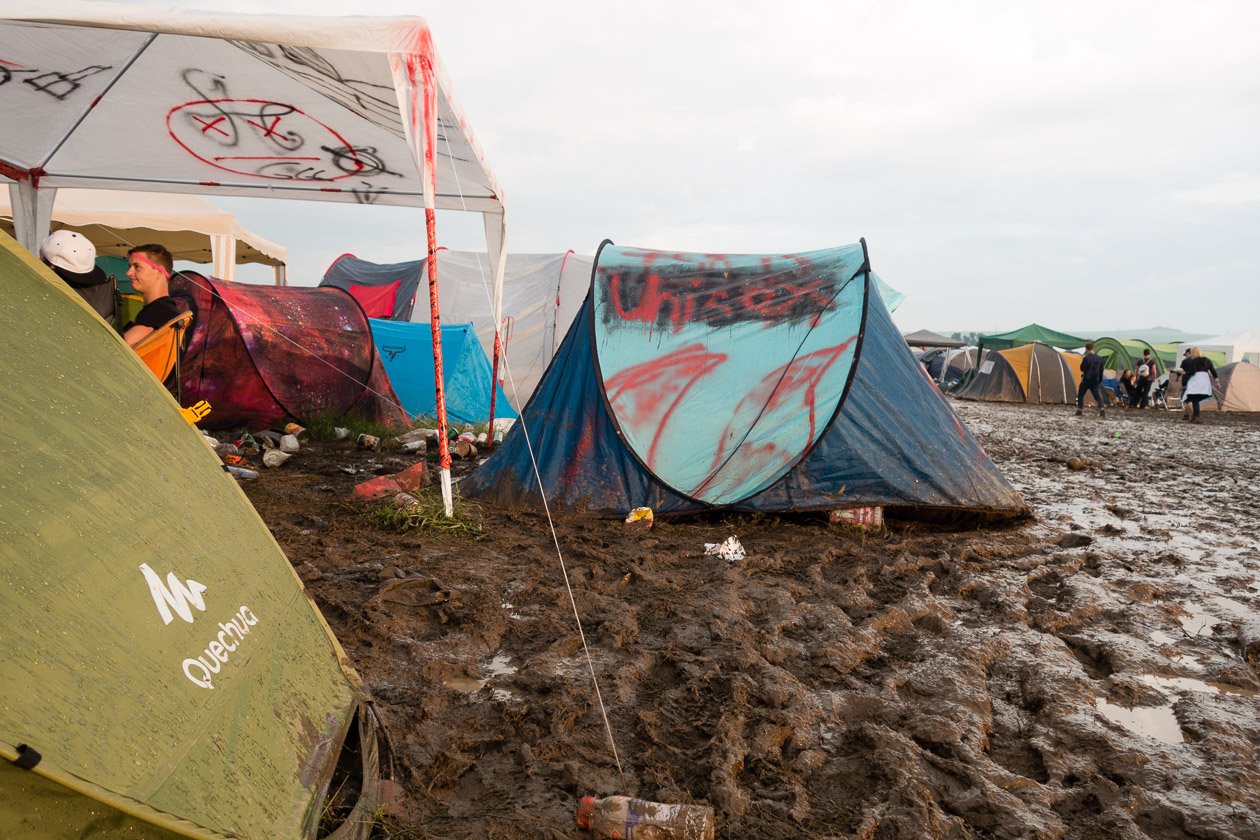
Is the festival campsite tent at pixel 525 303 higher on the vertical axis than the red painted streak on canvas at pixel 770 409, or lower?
higher

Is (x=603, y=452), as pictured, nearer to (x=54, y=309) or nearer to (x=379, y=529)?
(x=379, y=529)

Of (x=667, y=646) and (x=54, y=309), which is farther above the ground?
(x=54, y=309)

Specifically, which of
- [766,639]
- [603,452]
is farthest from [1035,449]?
[766,639]

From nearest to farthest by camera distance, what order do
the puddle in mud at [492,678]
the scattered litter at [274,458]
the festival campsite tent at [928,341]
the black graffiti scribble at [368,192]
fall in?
the puddle in mud at [492,678], the black graffiti scribble at [368,192], the scattered litter at [274,458], the festival campsite tent at [928,341]

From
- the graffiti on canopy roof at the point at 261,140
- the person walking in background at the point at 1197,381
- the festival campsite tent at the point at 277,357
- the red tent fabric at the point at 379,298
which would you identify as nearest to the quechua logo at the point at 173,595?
the graffiti on canopy roof at the point at 261,140

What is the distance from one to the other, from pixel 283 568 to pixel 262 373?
6270mm

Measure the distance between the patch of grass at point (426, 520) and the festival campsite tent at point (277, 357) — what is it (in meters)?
3.53

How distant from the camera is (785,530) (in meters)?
5.25

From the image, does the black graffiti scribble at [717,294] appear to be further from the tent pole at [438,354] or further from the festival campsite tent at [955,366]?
the festival campsite tent at [955,366]

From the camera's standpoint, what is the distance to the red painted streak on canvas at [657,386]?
546 centimetres

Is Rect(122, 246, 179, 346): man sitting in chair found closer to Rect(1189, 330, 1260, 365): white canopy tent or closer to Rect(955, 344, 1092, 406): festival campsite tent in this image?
Rect(955, 344, 1092, 406): festival campsite tent

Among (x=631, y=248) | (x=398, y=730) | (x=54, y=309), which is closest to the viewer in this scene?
(x=54, y=309)

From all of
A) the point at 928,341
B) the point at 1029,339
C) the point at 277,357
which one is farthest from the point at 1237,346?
the point at 277,357

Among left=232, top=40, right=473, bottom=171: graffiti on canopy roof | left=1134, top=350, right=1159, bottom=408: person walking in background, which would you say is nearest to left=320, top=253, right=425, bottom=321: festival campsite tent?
left=232, top=40, right=473, bottom=171: graffiti on canopy roof
